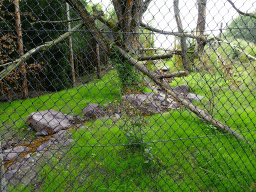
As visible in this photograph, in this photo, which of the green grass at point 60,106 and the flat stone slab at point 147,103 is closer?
the flat stone slab at point 147,103

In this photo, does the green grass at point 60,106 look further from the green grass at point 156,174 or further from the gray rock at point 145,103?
the green grass at point 156,174

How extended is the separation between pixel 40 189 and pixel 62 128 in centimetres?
224

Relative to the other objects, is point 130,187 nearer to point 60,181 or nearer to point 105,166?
A: point 105,166

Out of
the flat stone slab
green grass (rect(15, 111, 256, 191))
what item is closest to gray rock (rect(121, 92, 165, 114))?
the flat stone slab

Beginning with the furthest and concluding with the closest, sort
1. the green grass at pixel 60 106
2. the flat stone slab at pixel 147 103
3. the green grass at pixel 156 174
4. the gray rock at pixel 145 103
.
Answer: the green grass at pixel 60 106 → the flat stone slab at pixel 147 103 → the gray rock at pixel 145 103 → the green grass at pixel 156 174

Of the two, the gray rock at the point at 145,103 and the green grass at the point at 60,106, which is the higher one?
the gray rock at the point at 145,103

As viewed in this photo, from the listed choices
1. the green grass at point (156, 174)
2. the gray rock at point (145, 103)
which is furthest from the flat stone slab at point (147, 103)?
the green grass at point (156, 174)

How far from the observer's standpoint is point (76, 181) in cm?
252

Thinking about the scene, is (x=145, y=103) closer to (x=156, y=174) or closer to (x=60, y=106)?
(x=156, y=174)

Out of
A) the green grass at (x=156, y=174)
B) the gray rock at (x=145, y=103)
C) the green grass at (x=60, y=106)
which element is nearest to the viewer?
the green grass at (x=156, y=174)

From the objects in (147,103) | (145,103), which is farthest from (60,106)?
(145,103)

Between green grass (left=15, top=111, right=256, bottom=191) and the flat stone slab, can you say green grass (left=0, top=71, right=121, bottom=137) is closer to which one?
the flat stone slab

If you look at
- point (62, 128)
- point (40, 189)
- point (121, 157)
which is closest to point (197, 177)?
point (121, 157)

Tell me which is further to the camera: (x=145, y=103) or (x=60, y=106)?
(x=60, y=106)
